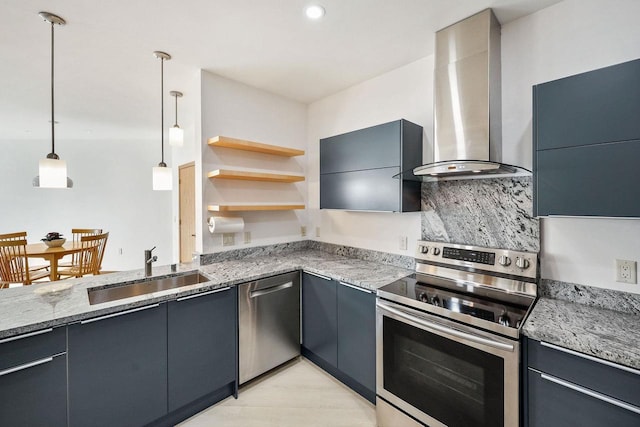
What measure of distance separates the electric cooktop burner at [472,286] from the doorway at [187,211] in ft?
11.3

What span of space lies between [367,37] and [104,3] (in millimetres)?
1662

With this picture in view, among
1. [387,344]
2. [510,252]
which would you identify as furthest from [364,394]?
[510,252]

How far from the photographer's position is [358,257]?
278cm

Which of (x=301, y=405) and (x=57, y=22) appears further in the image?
(x=301, y=405)

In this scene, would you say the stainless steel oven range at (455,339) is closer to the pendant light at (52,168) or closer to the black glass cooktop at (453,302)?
the black glass cooktop at (453,302)

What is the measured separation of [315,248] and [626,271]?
2461 millimetres

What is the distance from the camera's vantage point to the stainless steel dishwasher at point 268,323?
7.06ft

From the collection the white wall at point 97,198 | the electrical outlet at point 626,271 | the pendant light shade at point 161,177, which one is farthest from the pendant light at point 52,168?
the white wall at point 97,198

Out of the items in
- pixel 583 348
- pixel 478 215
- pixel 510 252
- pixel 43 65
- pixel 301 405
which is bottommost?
pixel 301 405

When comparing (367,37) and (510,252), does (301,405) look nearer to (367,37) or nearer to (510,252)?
(510,252)

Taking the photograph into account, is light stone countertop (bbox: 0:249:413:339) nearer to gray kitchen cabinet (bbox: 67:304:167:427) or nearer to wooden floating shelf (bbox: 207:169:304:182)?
gray kitchen cabinet (bbox: 67:304:167:427)

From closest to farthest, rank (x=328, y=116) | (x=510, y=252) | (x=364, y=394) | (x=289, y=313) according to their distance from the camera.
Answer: (x=510, y=252), (x=364, y=394), (x=289, y=313), (x=328, y=116)

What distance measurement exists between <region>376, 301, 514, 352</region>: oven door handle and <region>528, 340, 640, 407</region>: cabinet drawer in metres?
0.11

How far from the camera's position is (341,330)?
7.14 feet
